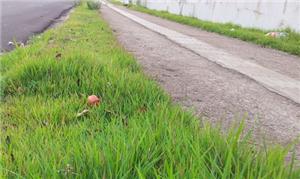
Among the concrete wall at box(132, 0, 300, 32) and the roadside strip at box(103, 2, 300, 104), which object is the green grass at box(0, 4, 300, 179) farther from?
the concrete wall at box(132, 0, 300, 32)

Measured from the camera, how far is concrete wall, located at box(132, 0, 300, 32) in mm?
9094

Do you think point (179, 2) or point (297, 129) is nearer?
point (297, 129)

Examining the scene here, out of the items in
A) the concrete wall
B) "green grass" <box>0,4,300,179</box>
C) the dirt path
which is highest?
the concrete wall

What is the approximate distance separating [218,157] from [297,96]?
220cm

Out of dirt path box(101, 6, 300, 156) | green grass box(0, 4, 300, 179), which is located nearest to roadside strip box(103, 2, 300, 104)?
dirt path box(101, 6, 300, 156)

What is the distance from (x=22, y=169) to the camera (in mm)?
1309

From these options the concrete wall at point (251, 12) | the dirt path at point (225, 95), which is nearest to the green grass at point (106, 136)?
the dirt path at point (225, 95)

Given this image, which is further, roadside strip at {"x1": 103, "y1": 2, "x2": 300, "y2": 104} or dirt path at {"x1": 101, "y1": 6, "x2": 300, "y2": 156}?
roadside strip at {"x1": 103, "y1": 2, "x2": 300, "y2": 104}

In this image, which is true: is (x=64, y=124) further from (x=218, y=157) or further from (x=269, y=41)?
(x=269, y=41)

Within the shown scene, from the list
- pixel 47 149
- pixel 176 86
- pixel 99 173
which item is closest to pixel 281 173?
pixel 99 173

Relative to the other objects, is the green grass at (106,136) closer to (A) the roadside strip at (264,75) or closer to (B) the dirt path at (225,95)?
(B) the dirt path at (225,95)

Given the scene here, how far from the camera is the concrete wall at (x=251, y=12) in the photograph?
9094 millimetres

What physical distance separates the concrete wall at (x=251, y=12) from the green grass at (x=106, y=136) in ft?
25.5

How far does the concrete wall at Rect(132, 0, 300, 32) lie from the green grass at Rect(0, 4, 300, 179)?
777cm
